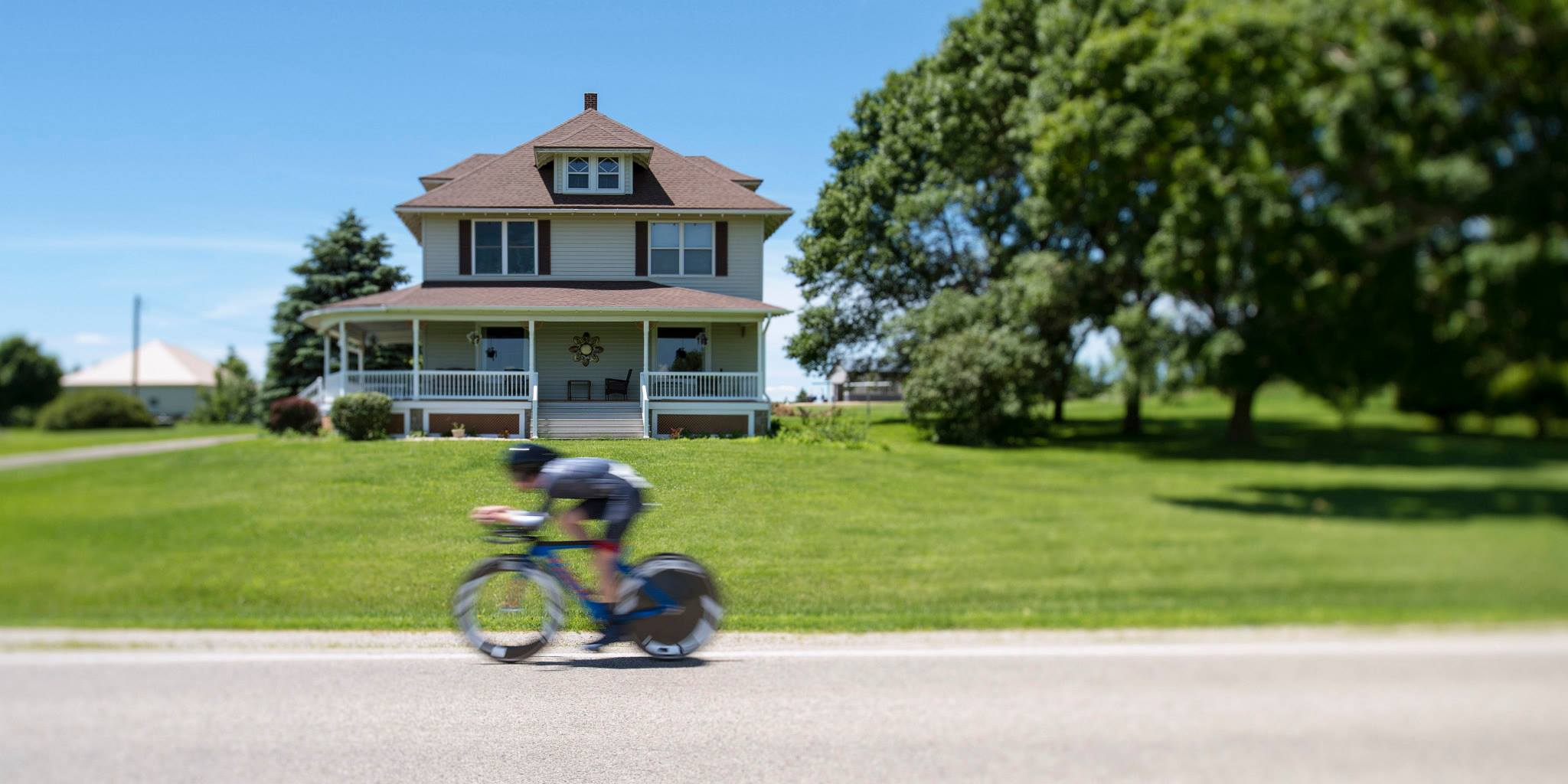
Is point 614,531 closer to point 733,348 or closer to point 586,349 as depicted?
point 586,349

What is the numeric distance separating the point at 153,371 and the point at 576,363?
1656 millimetres

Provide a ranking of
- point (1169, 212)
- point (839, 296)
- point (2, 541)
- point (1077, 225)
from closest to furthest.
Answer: point (2, 541), point (1169, 212), point (1077, 225), point (839, 296)

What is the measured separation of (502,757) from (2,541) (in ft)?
6.20

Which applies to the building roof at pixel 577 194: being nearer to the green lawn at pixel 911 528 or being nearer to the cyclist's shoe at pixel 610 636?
the green lawn at pixel 911 528

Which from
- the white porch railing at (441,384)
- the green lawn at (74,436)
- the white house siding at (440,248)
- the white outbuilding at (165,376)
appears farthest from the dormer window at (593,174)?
the green lawn at (74,436)

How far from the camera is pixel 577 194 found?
13.1ft

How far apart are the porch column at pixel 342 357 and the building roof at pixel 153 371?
676 mm

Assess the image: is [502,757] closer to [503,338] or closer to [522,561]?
[522,561]

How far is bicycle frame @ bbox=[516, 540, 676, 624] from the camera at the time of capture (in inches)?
133

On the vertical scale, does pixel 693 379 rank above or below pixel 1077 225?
below

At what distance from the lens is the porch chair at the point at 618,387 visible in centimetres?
394

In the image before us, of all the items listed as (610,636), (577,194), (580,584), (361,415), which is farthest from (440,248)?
(610,636)

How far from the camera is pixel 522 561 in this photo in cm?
338

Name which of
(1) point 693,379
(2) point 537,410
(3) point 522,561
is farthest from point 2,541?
(1) point 693,379
